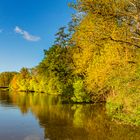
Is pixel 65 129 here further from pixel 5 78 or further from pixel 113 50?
pixel 5 78

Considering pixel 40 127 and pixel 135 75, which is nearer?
pixel 135 75

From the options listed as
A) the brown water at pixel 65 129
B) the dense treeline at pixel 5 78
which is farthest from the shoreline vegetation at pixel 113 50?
the dense treeline at pixel 5 78

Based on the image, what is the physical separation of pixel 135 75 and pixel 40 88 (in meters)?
81.1

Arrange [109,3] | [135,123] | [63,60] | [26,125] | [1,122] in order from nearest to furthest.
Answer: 1. [109,3]
2. [135,123]
3. [26,125]
4. [1,122]
5. [63,60]

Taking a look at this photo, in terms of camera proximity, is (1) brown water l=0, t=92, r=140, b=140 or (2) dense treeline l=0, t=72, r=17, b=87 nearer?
(1) brown water l=0, t=92, r=140, b=140

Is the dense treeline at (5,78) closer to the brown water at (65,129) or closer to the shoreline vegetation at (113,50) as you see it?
the shoreline vegetation at (113,50)

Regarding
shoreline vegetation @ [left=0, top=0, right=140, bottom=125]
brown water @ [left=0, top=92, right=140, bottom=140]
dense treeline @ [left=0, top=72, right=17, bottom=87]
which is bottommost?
brown water @ [left=0, top=92, right=140, bottom=140]

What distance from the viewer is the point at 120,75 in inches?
881

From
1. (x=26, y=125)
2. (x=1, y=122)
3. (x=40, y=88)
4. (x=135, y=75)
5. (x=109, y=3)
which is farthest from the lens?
(x=40, y=88)

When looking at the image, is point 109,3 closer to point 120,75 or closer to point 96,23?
point 96,23

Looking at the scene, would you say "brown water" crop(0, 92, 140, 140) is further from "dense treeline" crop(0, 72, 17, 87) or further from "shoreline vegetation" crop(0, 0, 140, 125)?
"dense treeline" crop(0, 72, 17, 87)

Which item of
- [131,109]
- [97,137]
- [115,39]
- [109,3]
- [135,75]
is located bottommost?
[97,137]

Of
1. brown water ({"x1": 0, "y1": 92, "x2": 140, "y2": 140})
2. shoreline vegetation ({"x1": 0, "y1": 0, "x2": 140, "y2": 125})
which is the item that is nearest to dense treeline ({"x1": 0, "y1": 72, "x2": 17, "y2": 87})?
shoreline vegetation ({"x1": 0, "y1": 0, "x2": 140, "y2": 125})

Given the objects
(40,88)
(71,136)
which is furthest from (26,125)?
(40,88)
